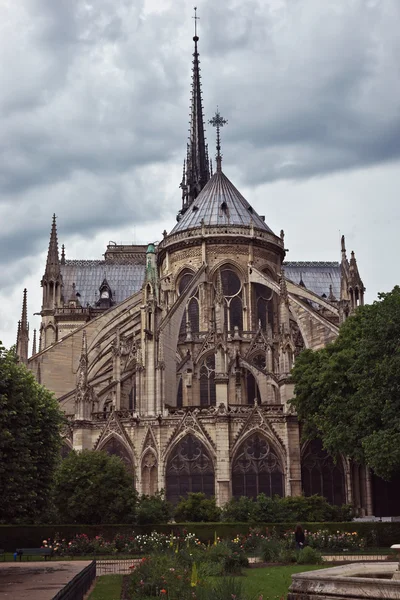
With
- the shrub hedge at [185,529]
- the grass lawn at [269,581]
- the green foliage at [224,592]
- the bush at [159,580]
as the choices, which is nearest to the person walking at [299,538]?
the shrub hedge at [185,529]

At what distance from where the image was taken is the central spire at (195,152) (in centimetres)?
9006

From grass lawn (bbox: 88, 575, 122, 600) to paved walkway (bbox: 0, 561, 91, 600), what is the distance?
2.40ft

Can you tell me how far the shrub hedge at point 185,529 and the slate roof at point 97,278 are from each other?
47.7 m

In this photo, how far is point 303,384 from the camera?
141 ft

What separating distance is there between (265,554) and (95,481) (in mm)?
12391

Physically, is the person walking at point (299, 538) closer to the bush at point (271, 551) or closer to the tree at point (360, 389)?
the bush at point (271, 551)

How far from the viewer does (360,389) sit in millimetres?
37844

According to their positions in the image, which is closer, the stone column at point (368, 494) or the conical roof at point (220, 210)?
the stone column at point (368, 494)

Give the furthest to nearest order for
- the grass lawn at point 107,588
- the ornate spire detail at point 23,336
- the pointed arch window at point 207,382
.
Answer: the ornate spire detail at point 23,336 < the pointed arch window at point 207,382 < the grass lawn at point 107,588

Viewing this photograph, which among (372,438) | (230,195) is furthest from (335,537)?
(230,195)

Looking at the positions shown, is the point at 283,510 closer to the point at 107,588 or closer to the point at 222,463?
the point at 222,463

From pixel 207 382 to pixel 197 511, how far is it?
17218 millimetres

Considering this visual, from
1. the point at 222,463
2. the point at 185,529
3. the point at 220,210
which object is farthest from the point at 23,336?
the point at 185,529

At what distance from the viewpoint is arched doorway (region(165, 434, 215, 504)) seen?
45.2 meters
